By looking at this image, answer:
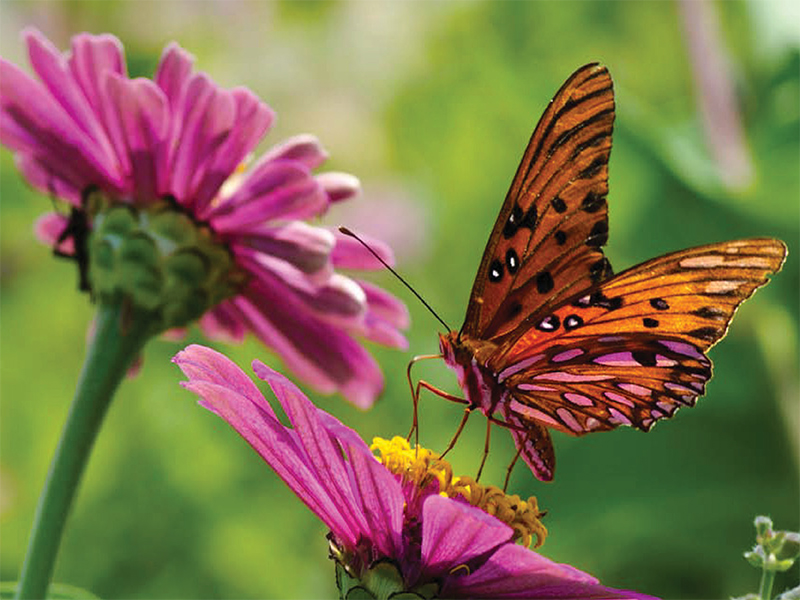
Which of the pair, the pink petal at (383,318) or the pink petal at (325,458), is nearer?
the pink petal at (325,458)

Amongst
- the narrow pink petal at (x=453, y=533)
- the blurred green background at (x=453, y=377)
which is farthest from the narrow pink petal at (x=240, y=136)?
the blurred green background at (x=453, y=377)

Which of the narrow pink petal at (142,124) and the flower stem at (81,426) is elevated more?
the narrow pink petal at (142,124)

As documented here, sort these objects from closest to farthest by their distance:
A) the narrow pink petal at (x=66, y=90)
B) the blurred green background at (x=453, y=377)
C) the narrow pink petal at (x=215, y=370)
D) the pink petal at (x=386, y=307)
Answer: the narrow pink petal at (x=215, y=370), the narrow pink petal at (x=66, y=90), the pink petal at (x=386, y=307), the blurred green background at (x=453, y=377)

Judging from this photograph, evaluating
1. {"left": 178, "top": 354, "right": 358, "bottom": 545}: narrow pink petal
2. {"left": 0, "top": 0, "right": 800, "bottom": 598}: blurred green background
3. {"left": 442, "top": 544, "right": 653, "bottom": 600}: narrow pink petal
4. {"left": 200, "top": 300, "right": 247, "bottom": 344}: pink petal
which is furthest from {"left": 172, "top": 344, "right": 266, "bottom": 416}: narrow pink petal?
{"left": 0, "top": 0, "right": 800, "bottom": 598}: blurred green background

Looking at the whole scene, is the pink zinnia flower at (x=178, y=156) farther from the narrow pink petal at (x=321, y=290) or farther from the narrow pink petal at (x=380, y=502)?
the narrow pink petal at (x=380, y=502)

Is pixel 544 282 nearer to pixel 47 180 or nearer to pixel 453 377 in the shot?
pixel 47 180

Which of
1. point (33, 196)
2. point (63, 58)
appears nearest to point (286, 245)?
point (63, 58)

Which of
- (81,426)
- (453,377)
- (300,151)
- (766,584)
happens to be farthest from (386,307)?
(453,377)
